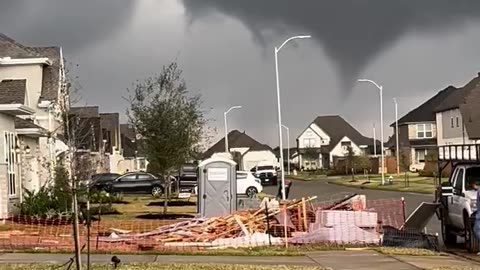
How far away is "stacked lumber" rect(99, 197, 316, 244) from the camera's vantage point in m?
21.8

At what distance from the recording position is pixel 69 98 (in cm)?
3603

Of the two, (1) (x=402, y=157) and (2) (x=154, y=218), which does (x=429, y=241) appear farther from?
(1) (x=402, y=157)

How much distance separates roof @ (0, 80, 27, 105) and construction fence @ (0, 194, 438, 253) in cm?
812

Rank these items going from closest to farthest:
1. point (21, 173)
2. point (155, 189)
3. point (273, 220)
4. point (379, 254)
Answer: point (379, 254) < point (273, 220) < point (21, 173) < point (155, 189)

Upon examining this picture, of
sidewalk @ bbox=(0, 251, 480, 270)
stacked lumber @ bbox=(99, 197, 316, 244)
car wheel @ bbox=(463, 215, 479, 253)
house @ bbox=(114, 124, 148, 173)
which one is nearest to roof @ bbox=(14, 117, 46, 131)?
stacked lumber @ bbox=(99, 197, 316, 244)

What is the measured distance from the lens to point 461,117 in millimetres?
82562

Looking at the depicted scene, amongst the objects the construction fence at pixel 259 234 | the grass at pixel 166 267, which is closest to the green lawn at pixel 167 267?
the grass at pixel 166 267

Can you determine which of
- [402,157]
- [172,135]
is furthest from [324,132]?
[172,135]

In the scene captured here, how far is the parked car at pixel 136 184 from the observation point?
52.7 meters

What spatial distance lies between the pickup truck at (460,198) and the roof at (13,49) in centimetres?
2931

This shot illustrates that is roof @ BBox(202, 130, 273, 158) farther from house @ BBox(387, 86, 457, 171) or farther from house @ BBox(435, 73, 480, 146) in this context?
house @ BBox(435, 73, 480, 146)

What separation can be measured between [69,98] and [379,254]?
19.8m

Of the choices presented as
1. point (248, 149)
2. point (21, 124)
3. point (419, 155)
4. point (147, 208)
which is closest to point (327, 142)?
point (248, 149)

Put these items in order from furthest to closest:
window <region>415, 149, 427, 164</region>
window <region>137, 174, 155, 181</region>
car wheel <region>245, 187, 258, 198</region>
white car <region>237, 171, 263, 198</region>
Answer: window <region>415, 149, 427, 164</region> < window <region>137, 174, 155, 181</region> < white car <region>237, 171, 263, 198</region> < car wheel <region>245, 187, 258, 198</region>
